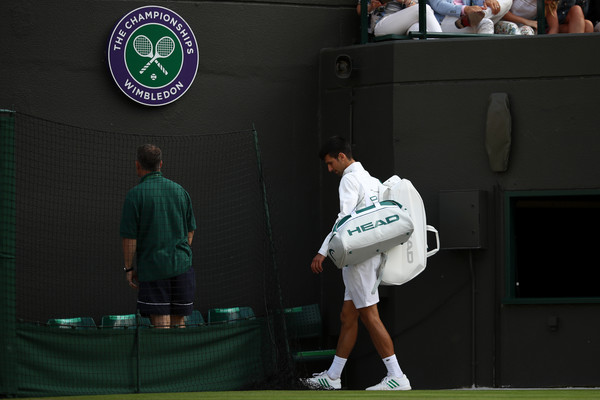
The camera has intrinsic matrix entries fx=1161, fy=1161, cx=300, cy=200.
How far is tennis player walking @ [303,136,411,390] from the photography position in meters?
9.54

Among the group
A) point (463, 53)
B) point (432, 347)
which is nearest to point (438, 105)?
point (463, 53)

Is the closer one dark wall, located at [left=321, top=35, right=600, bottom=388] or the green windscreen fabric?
the green windscreen fabric

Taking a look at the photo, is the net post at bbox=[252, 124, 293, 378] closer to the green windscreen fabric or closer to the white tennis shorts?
the green windscreen fabric

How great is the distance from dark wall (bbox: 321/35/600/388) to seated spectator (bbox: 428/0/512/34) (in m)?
0.45

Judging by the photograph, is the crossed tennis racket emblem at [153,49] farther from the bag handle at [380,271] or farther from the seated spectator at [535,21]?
the seated spectator at [535,21]

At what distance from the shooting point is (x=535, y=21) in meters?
11.4

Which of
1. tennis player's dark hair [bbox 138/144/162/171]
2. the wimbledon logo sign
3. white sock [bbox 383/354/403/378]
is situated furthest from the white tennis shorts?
the wimbledon logo sign

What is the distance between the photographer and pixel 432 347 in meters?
10.5

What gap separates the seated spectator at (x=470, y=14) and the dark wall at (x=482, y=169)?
0.45 meters

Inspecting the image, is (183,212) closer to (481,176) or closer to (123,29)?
(123,29)

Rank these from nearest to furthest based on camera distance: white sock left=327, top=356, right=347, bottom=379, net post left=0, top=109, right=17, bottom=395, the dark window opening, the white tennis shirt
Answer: net post left=0, top=109, right=17, bottom=395 → the white tennis shirt → white sock left=327, top=356, right=347, bottom=379 → the dark window opening

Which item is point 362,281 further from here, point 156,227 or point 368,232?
point 156,227

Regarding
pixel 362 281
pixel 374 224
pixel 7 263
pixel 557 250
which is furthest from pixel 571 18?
pixel 7 263

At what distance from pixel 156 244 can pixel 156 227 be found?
13cm
